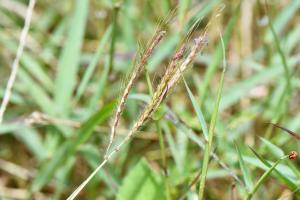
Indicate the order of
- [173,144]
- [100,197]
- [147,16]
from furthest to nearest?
[147,16] → [100,197] → [173,144]

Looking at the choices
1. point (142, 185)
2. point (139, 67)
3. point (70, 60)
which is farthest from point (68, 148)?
point (139, 67)

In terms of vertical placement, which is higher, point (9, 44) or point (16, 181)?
point (9, 44)

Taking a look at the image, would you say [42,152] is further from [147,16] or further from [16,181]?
[147,16]

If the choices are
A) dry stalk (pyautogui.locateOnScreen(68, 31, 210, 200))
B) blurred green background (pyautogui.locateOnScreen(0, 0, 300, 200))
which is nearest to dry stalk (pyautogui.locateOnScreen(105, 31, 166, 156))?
dry stalk (pyautogui.locateOnScreen(68, 31, 210, 200))

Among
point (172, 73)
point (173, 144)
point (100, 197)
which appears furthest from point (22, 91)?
point (172, 73)

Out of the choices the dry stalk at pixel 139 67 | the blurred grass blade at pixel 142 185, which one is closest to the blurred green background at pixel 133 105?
the blurred grass blade at pixel 142 185

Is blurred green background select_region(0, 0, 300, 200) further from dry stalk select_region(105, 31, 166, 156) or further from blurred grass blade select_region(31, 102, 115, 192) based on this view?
dry stalk select_region(105, 31, 166, 156)

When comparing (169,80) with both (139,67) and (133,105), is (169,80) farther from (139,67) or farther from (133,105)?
(133,105)

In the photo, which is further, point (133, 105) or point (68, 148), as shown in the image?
point (133, 105)
